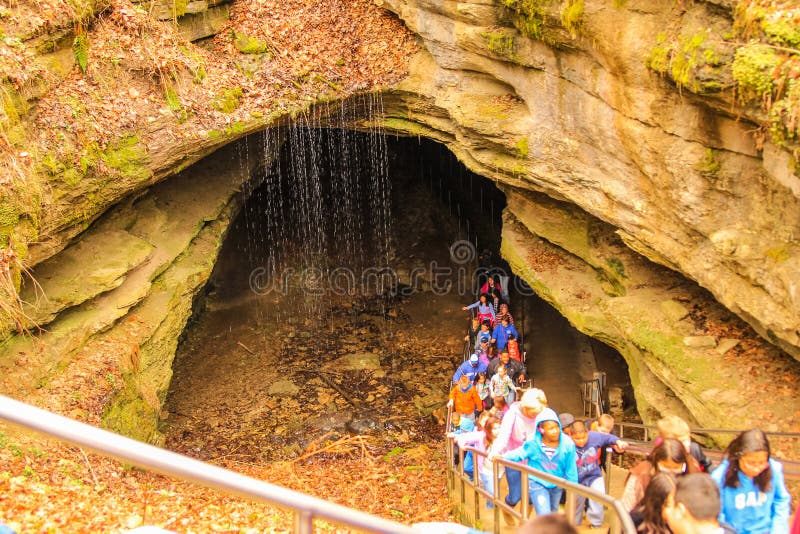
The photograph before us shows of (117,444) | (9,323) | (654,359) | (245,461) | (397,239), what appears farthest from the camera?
(397,239)

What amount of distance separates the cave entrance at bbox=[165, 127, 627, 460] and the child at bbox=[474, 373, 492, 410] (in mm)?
3075

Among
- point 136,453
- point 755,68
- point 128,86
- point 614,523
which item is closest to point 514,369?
point 755,68

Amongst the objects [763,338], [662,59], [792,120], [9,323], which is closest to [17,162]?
[9,323]

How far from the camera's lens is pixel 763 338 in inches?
380

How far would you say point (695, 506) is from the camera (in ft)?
12.4

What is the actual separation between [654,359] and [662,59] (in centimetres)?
459

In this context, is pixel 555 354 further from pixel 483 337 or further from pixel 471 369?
pixel 471 369

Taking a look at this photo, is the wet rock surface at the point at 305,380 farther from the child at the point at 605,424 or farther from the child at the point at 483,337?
the child at the point at 605,424

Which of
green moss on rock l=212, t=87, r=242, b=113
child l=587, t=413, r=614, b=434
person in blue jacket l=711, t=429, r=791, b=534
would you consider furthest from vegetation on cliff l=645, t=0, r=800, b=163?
green moss on rock l=212, t=87, r=242, b=113

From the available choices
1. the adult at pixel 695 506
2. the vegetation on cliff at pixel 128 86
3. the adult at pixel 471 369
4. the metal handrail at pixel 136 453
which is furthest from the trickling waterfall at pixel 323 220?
the metal handrail at pixel 136 453

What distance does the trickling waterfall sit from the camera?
18.5 meters

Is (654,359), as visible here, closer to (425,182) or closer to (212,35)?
(212,35)

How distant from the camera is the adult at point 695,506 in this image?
3777 mm

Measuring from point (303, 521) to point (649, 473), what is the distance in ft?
11.1
